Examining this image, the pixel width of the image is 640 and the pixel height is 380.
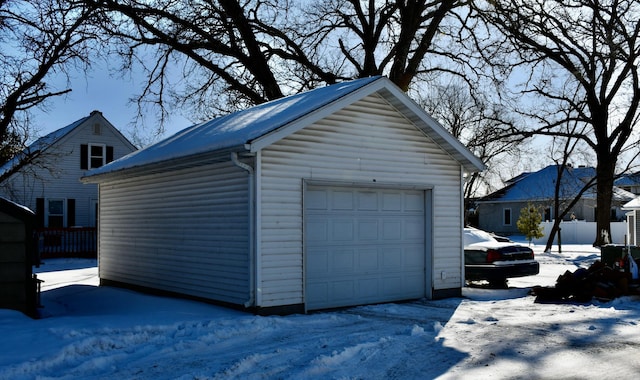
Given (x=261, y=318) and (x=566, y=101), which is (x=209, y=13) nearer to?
(x=261, y=318)

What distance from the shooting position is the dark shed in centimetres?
1030

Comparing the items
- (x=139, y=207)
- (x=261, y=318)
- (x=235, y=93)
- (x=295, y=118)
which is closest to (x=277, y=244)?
(x=261, y=318)

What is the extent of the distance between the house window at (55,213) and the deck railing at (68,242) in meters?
2.21

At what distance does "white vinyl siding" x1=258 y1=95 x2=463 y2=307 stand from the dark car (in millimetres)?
1457

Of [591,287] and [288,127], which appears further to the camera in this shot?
[591,287]

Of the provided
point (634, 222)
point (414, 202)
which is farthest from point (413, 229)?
point (634, 222)

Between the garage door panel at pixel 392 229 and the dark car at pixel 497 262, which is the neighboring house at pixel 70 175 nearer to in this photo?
the dark car at pixel 497 262

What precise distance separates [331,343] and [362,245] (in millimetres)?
3706

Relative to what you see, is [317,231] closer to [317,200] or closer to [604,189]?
[317,200]

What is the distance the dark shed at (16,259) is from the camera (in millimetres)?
10305

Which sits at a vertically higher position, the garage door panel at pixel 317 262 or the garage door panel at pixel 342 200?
the garage door panel at pixel 342 200

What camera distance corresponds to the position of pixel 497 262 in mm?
14148

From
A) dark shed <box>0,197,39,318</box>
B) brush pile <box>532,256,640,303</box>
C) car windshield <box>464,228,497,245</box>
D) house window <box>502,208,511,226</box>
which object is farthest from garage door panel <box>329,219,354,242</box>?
house window <box>502,208,511,226</box>

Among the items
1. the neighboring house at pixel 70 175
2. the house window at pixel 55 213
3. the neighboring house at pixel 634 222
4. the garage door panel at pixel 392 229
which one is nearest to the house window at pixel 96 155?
the neighboring house at pixel 70 175
